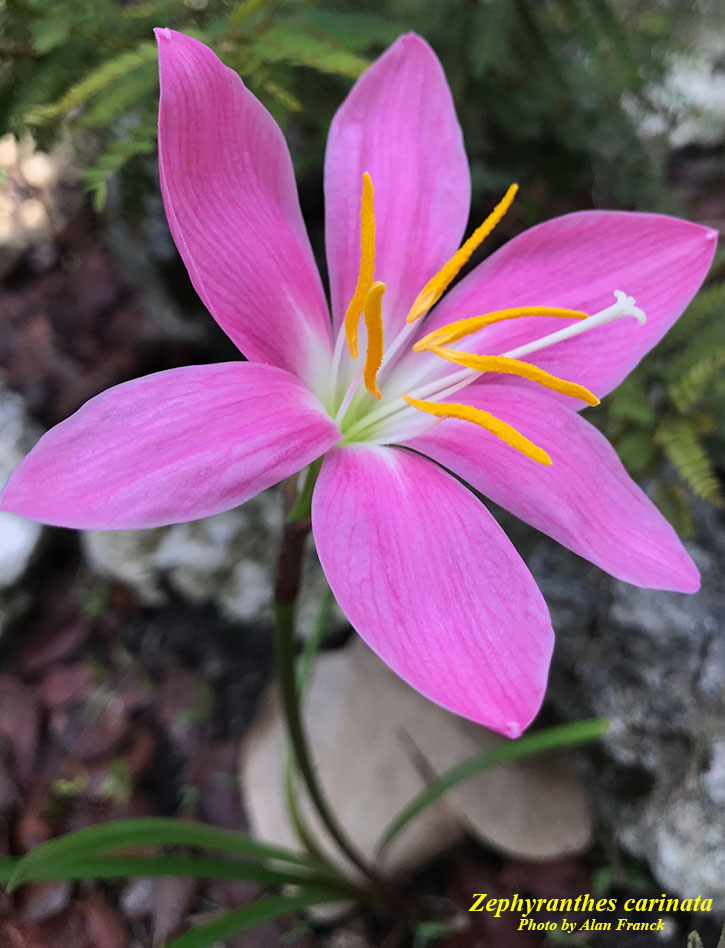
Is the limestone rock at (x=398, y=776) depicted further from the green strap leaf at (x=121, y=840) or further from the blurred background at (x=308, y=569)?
the green strap leaf at (x=121, y=840)

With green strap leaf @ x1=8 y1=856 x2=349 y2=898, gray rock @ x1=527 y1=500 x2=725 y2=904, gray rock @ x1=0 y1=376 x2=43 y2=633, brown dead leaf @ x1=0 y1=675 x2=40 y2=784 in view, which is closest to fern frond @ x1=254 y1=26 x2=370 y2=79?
gray rock @ x1=527 y1=500 x2=725 y2=904

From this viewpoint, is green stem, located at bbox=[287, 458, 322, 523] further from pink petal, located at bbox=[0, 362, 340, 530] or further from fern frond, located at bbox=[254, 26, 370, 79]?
fern frond, located at bbox=[254, 26, 370, 79]

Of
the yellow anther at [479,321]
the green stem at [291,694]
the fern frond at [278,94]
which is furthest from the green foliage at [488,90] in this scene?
the green stem at [291,694]

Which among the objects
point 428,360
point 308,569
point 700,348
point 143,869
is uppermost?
point 428,360

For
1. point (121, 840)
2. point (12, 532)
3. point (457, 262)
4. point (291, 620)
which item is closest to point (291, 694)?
point (291, 620)

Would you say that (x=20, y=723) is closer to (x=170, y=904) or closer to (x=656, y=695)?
(x=170, y=904)

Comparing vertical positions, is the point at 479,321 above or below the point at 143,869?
above
